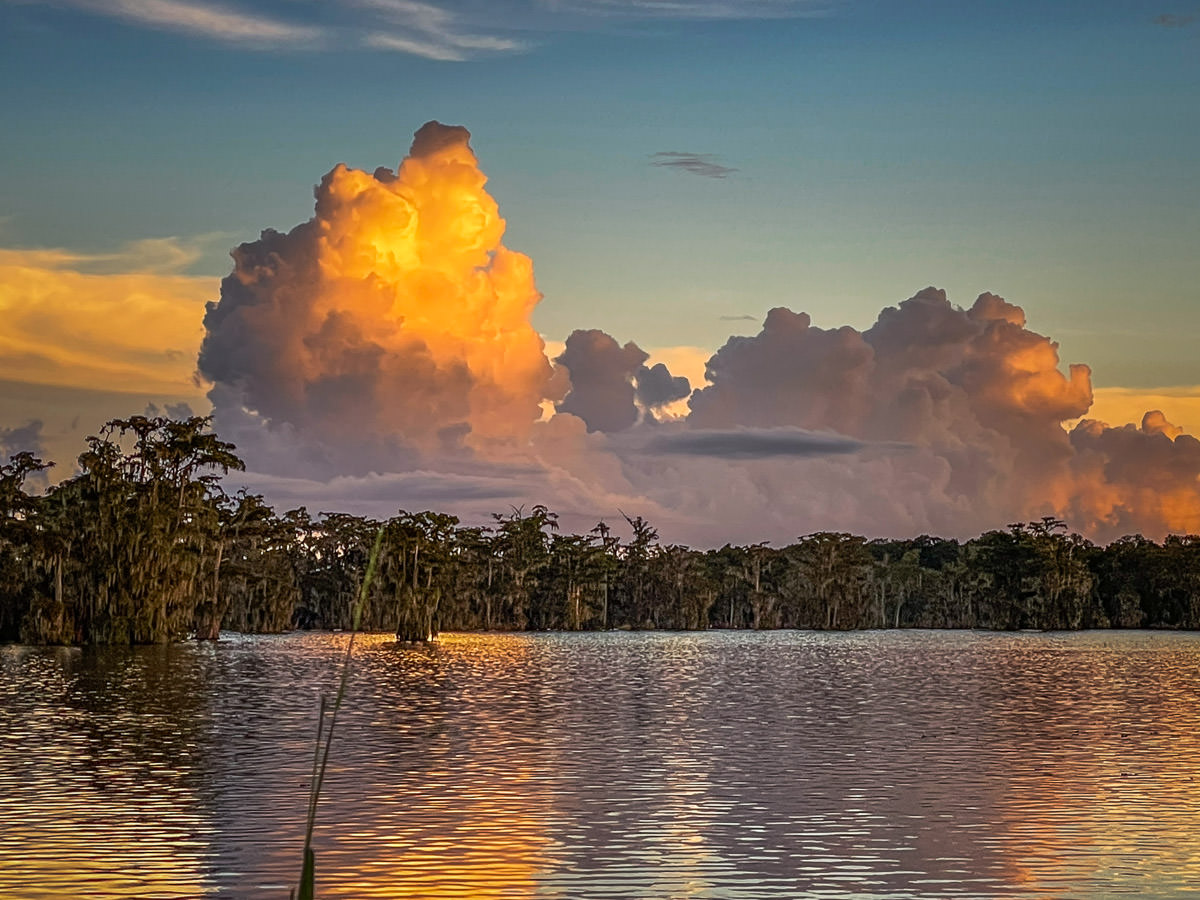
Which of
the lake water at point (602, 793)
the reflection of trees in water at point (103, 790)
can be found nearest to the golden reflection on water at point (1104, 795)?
the lake water at point (602, 793)

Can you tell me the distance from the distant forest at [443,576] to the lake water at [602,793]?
103ft

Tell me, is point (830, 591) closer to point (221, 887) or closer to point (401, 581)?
point (401, 581)

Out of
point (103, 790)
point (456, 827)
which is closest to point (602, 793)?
point (456, 827)

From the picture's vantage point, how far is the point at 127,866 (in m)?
15.5

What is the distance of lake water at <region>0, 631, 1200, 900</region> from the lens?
49.8ft

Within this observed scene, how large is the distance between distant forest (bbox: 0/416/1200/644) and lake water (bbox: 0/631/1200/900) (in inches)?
1235

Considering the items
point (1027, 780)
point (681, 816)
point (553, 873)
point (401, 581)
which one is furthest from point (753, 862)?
point (401, 581)

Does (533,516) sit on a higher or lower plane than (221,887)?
higher

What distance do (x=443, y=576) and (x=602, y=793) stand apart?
3259 inches

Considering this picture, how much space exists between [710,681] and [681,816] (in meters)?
34.0

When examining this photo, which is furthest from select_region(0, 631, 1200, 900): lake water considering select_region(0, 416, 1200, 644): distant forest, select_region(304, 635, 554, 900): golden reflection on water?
select_region(0, 416, 1200, 644): distant forest

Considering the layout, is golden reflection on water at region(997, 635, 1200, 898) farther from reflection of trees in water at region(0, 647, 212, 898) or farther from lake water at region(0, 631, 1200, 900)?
reflection of trees in water at region(0, 647, 212, 898)

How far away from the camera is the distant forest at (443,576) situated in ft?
246

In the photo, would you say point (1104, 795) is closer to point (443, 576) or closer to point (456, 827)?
point (456, 827)
